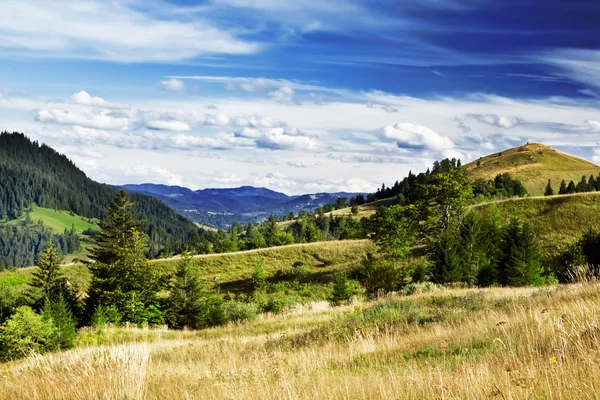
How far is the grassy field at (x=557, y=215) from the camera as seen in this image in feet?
193

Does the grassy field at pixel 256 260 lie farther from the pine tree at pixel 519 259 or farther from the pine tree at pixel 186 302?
the pine tree at pixel 519 259

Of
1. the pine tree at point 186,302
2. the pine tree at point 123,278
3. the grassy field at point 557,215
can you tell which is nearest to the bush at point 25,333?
the pine tree at point 186,302

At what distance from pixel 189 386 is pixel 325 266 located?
64.7 metres

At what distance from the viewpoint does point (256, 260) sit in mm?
68812

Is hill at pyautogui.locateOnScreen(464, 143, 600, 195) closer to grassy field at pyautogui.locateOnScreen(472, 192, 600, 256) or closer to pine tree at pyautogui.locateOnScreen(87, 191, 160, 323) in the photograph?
grassy field at pyautogui.locateOnScreen(472, 192, 600, 256)

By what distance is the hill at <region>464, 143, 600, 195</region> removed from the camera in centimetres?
16512

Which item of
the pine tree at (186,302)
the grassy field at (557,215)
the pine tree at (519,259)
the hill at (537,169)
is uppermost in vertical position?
the hill at (537,169)

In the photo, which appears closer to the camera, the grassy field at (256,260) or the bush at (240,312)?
the bush at (240,312)

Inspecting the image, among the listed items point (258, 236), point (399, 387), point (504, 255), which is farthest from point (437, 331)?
point (258, 236)

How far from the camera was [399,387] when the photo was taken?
14.9ft

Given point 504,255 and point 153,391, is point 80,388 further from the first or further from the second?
point 504,255

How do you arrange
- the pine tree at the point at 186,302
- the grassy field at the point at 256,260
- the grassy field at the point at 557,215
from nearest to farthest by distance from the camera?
the pine tree at the point at 186,302 → the grassy field at the point at 557,215 → the grassy field at the point at 256,260

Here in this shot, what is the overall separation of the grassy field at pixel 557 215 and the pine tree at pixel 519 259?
17439mm

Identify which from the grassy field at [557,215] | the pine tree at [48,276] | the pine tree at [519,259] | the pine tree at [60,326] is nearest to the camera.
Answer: the pine tree at [60,326]
